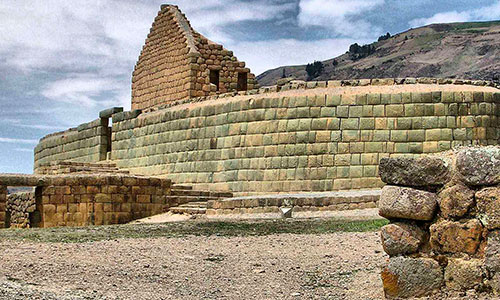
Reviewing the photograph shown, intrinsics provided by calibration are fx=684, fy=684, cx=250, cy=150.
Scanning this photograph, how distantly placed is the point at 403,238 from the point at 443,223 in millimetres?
384

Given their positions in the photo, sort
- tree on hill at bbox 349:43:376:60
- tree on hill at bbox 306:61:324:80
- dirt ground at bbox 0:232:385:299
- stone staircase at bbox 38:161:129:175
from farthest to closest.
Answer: tree on hill at bbox 349:43:376:60
tree on hill at bbox 306:61:324:80
stone staircase at bbox 38:161:129:175
dirt ground at bbox 0:232:385:299

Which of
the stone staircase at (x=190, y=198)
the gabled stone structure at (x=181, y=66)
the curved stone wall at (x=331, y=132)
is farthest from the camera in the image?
the gabled stone structure at (x=181, y=66)

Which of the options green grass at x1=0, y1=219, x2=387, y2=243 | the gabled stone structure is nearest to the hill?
the gabled stone structure

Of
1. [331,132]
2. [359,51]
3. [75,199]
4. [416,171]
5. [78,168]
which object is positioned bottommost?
[75,199]

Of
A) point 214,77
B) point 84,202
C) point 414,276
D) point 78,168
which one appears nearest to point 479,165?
point 414,276

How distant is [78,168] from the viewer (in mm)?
21984

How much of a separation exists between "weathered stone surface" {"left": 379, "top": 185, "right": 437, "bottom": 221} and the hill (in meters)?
57.9

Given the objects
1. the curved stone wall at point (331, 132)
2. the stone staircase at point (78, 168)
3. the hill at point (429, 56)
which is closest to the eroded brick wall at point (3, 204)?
the stone staircase at point (78, 168)

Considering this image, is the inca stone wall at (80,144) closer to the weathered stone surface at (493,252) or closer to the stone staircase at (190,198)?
the stone staircase at (190,198)

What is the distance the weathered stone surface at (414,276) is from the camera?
6.22 meters

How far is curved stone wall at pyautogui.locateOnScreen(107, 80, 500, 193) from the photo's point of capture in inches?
752

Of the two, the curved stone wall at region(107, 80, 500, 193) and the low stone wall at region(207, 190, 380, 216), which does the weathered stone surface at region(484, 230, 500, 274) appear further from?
the curved stone wall at region(107, 80, 500, 193)

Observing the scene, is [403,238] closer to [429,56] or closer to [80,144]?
[80,144]

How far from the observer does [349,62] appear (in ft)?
302
